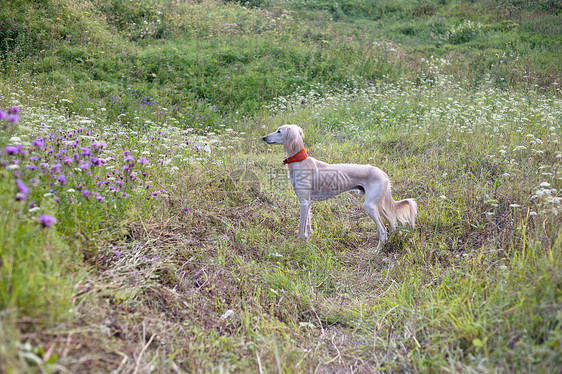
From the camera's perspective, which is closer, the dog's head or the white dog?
the white dog

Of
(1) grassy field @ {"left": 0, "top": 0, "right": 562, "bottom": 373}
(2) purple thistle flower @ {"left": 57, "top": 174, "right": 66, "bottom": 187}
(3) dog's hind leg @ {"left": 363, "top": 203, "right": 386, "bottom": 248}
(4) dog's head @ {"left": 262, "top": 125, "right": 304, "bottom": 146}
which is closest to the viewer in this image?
(1) grassy field @ {"left": 0, "top": 0, "right": 562, "bottom": 373}

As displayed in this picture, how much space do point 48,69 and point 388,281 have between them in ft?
32.7

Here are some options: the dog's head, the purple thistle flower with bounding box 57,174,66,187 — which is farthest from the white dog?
the purple thistle flower with bounding box 57,174,66,187

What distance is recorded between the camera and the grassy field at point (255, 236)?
84.1 inches

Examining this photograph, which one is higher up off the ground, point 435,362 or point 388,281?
point 435,362

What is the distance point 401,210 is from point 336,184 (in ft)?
A: 2.77

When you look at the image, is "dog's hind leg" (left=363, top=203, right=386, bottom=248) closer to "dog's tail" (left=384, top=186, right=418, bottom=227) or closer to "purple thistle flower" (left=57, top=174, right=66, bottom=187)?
"dog's tail" (left=384, top=186, right=418, bottom=227)

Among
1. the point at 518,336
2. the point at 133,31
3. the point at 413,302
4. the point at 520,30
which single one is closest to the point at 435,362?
the point at 518,336

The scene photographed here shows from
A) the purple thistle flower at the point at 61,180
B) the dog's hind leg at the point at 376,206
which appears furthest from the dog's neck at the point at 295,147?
the purple thistle flower at the point at 61,180

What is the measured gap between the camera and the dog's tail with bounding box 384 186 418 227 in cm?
429

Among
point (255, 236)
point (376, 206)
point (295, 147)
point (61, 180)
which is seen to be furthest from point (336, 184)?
point (61, 180)

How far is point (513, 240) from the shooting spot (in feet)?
11.6

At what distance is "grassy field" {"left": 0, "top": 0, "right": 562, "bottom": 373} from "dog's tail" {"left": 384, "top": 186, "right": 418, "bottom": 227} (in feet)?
0.60

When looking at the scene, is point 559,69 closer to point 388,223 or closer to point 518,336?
point 388,223
